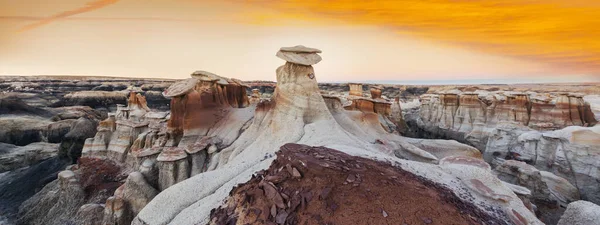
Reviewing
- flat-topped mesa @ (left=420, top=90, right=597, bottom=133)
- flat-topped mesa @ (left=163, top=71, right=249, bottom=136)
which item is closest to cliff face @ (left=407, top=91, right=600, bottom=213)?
flat-topped mesa @ (left=420, top=90, right=597, bottom=133)

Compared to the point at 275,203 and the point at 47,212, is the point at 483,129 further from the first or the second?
the point at 47,212

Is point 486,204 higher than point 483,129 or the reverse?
higher

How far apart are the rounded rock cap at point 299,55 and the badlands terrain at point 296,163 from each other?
64mm

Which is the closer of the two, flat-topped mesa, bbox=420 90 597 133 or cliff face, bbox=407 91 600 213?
cliff face, bbox=407 91 600 213

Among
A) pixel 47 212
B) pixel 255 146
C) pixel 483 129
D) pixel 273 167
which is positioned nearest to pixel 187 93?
pixel 255 146

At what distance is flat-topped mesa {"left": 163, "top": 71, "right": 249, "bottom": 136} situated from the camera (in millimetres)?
A: 12023

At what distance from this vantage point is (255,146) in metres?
8.99

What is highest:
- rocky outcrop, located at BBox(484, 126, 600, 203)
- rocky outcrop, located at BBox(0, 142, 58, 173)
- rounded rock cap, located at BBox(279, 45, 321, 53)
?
rounded rock cap, located at BBox(279, 45, 321, 53)

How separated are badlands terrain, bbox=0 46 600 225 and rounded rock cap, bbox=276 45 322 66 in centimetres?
6

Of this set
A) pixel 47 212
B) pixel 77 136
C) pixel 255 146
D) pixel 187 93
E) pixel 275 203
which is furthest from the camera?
pixel 77 136

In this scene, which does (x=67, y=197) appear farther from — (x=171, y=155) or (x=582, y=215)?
(x=582, y=215)

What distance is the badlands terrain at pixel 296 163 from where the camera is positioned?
3.66m

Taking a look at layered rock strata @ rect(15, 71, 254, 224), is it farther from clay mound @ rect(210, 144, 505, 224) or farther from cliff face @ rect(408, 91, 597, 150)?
cliff face @ rect(408, 91, 597, 150)

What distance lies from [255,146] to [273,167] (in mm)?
4645
